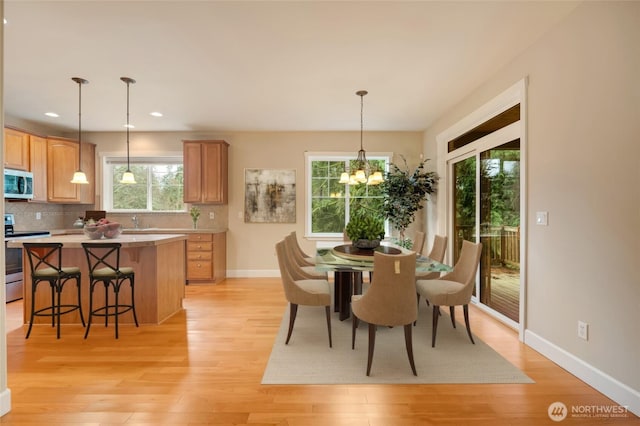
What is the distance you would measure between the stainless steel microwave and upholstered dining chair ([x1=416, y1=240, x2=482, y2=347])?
18.2ft

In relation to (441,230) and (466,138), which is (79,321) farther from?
(466,138)

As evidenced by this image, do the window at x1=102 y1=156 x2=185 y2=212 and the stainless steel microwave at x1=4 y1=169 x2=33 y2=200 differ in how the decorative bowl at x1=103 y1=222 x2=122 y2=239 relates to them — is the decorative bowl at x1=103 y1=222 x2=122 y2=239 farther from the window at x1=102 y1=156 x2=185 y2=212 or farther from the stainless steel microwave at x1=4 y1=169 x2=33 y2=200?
the window at x1=102 y1=156 x2=185 y2=212

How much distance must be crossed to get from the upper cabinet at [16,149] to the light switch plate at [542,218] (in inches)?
259

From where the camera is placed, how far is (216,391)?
205 centimetres

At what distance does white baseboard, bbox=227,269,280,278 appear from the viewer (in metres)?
5.61

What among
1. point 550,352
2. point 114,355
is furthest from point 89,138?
point 550,352

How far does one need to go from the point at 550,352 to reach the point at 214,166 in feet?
16.6

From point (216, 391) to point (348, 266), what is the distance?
1271 millimetres

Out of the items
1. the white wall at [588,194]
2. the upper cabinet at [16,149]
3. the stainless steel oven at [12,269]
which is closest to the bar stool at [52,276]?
the stainless steel oven at [12,269]

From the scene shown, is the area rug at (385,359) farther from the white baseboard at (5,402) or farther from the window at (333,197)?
the window at (333,197)

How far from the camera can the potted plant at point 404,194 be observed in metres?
5.04

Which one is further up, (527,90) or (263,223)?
(527,90)

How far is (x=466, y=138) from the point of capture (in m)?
4.16

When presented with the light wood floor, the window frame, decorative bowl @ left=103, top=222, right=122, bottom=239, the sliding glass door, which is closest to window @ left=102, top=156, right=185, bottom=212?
the window frame
